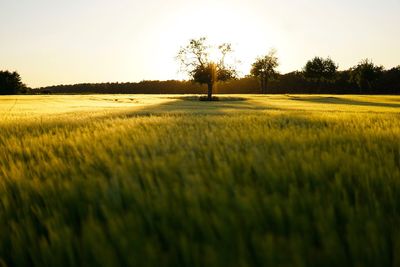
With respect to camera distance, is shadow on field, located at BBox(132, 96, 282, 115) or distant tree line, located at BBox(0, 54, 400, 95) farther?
distant tree line, located at BBox(0, 54, 400, 95)

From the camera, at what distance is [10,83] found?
81.1m

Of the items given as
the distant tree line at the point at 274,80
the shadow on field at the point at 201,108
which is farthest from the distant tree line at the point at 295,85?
the shadow on field at the point at 201,108

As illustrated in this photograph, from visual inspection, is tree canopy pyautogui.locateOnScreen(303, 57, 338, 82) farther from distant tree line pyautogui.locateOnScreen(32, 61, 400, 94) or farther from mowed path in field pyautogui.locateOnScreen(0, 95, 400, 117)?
mowed path in field pyautogui.locateOnScreen(0, 95, 400, 117)

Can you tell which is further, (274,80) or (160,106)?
(274,80)

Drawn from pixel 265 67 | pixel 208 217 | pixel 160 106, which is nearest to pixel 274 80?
pixel 265 67

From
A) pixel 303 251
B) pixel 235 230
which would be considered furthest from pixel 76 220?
pixel 303 251

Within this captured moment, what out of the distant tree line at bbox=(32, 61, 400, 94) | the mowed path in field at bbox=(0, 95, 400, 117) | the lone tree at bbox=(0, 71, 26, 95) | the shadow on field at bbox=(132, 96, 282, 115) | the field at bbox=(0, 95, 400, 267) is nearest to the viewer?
the field at bbox=(0, 95, 400, 267)

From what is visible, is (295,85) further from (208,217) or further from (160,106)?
(208,217)

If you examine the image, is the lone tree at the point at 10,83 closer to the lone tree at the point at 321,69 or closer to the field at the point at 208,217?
the lone tree at the point at 321,69

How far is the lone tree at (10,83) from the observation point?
8006 cm

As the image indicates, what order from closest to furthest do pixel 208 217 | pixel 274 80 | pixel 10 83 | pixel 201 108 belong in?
pixel 208 217, pixel 201 108, pixel 10 83, pixel 274 80

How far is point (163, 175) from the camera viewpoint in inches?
71.8

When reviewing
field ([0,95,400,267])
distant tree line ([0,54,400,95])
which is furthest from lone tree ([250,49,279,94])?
field ([0,95,400,267])

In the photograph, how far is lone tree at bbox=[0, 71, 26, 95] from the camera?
80.1 m
